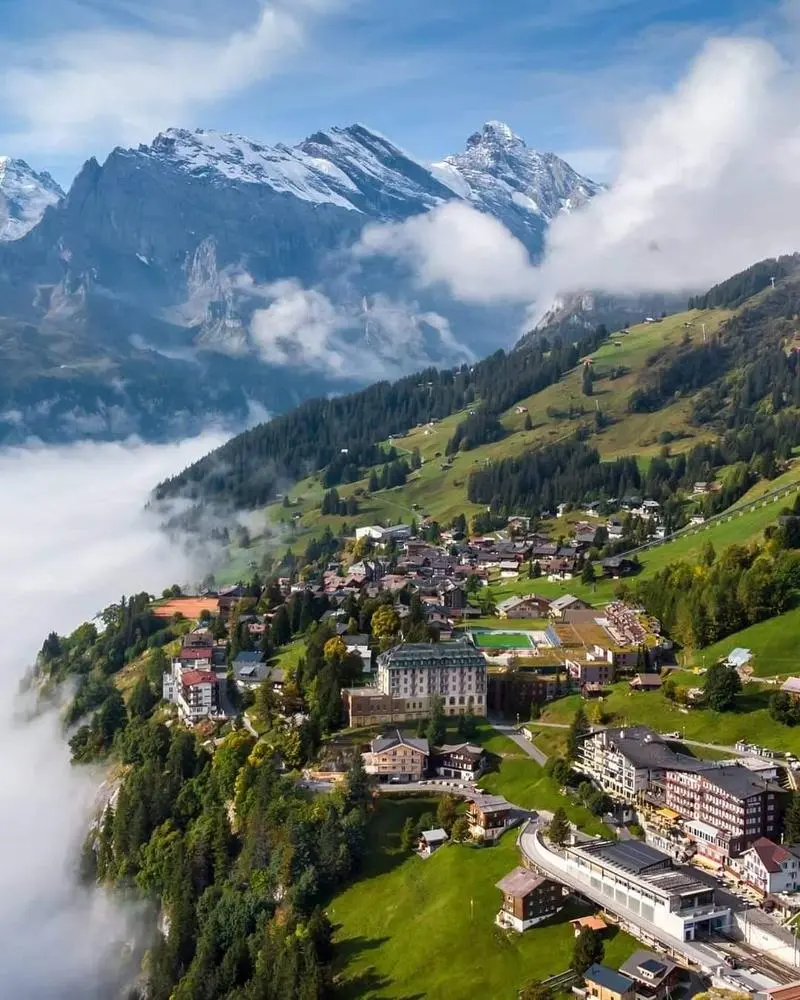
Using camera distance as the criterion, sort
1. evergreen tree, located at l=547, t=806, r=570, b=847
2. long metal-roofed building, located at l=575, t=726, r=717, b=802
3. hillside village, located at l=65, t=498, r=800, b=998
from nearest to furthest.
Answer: hillside village, located at l=65, t=498, r=800, b=998, evergreen tree, located at l=547, t=806, r=570, b=847, long metal-roofed building, located at l=575, t=726, r=717, b=802

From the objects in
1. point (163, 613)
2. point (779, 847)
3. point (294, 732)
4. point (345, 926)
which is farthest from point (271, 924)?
point (163, 613)

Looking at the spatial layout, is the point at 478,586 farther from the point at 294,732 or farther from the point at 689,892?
the point at 689,892

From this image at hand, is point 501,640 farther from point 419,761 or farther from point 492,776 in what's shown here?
Result: point 492,776

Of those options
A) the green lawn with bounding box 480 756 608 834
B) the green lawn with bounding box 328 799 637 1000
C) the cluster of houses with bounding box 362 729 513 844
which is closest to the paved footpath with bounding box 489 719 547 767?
the green lawn with bounding box 480 756 608 834

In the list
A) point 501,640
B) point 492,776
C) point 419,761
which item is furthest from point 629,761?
point 501,640

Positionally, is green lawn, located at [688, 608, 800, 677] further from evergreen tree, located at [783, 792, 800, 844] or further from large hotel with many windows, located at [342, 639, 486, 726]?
evergreen tree, located at [783, 792, 800, 844]

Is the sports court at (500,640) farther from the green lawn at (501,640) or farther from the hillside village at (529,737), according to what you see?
the hillside village at (529,737)

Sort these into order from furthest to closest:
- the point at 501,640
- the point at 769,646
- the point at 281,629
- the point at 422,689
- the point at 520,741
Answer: the point at 281,629 → the point at 501,640 → the point at 422,689 → the point at 769,646 → the point at 520,741
